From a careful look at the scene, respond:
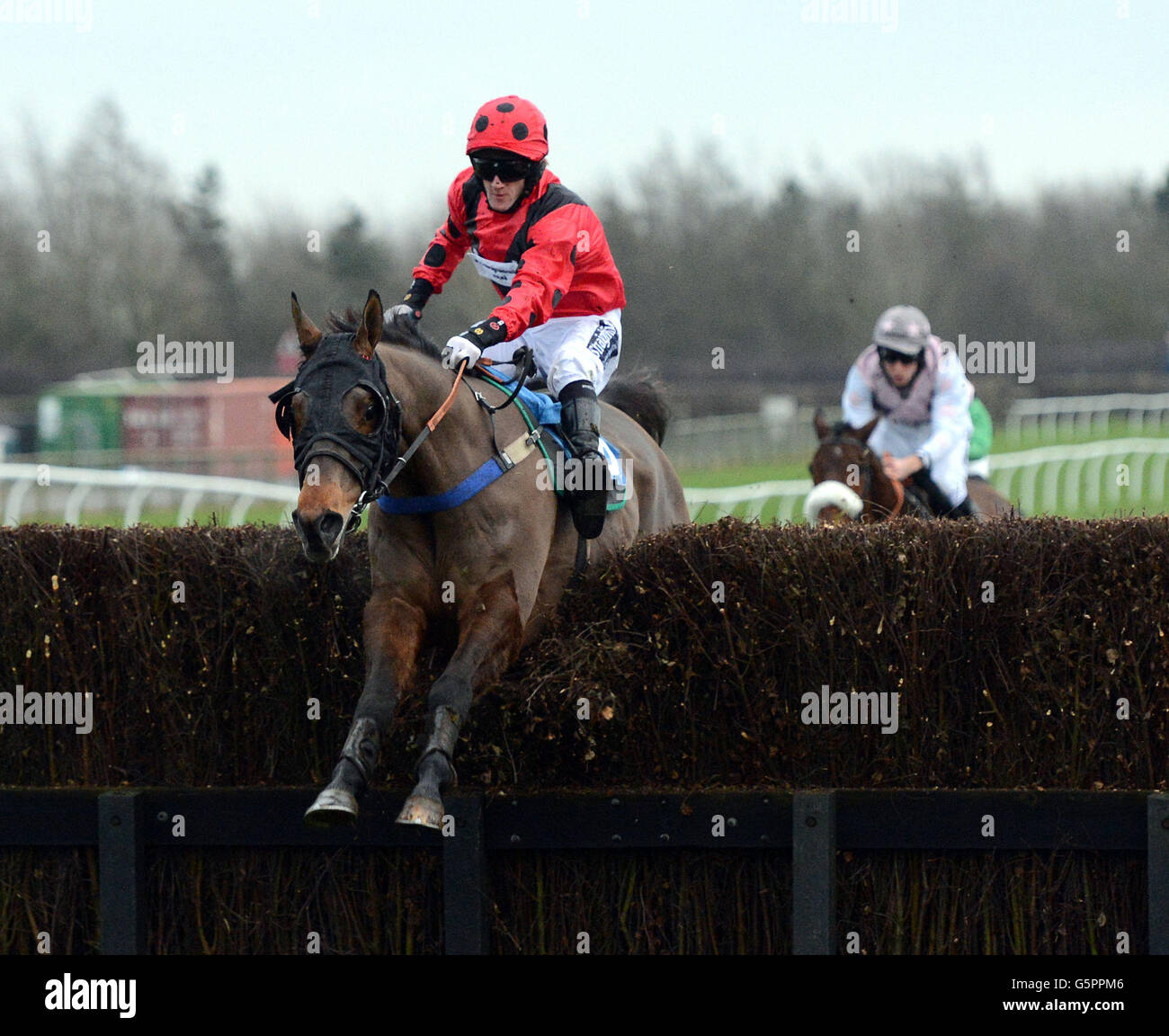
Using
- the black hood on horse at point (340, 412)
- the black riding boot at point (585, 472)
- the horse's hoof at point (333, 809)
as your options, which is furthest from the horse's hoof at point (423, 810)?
the black riding boot at point (585, 472)

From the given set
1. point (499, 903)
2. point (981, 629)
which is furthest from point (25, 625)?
point (981, 629)

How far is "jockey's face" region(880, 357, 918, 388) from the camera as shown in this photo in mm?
8531

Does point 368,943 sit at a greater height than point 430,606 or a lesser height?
lesser

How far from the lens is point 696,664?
15.1 feet

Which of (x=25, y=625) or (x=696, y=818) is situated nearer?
(x=696, y=818)

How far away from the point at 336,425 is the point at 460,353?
68 centimetres

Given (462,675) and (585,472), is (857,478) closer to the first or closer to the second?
(585,472)

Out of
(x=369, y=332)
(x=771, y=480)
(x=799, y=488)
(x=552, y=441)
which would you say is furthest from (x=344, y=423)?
(x=771, y=480)

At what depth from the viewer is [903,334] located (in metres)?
8.34

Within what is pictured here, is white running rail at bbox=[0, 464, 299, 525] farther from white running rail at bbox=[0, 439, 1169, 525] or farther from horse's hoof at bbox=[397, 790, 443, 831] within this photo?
horse's hoof at bbox=[397, 790, 443, 831]
